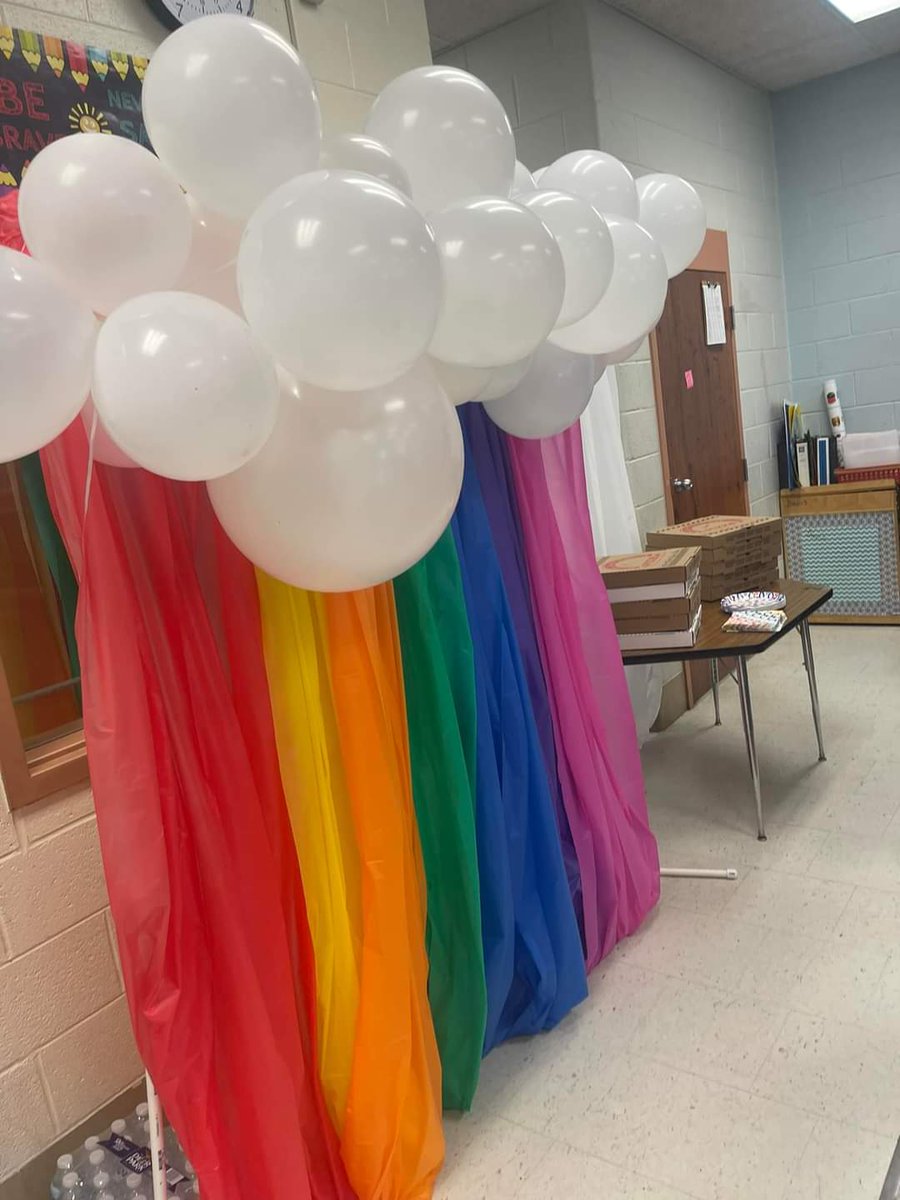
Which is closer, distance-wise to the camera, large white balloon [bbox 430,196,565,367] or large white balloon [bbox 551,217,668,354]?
large white balloon [bbox 430,196,565,367]

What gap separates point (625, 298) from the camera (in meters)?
1.71

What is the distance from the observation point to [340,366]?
110cm

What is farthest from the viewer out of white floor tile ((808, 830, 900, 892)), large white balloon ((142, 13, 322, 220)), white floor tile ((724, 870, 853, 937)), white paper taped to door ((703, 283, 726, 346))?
white paper taped to door ((703, 283, 726, 346))

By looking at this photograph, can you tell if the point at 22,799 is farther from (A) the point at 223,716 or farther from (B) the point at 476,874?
(B) the point at 476,874

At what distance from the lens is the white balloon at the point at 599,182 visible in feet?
5.97

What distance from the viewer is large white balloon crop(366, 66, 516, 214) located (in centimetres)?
146

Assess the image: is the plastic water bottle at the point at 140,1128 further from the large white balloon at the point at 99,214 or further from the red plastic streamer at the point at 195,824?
the large white balloon at the point at 99,214

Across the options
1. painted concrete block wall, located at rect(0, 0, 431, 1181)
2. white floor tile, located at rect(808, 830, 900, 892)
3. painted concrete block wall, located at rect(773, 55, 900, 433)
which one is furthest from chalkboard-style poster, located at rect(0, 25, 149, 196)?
painted concrete block wall, located at rect(773, 55, 900, 433)

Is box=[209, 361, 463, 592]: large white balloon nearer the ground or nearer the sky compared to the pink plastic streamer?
nearer the sky

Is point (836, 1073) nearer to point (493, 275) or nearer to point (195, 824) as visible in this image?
point (195, 824)

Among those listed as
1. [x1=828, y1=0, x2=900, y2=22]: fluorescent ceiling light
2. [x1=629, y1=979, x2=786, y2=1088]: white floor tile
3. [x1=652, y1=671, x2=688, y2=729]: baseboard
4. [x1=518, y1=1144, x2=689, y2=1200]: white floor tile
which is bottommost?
[x1=518, y1=1144, x2=689, y2=1200]: white floor tile

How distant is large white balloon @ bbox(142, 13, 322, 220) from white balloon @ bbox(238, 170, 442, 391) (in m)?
0.10

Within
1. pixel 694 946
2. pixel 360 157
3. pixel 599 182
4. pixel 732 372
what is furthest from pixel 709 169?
pixel 694 946

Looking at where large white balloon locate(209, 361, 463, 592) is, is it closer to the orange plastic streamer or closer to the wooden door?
the orange plastic streamer
